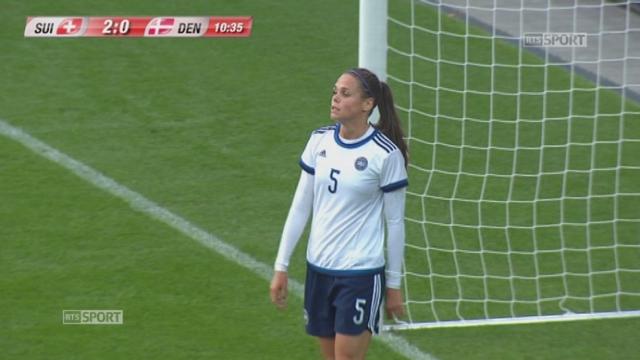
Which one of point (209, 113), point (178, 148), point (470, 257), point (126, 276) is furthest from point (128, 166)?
point (470, 257)

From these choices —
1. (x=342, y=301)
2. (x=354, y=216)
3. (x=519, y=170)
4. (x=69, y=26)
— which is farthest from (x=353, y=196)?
(x=69, y=26)

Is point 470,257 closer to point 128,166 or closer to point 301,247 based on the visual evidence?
point 301,247

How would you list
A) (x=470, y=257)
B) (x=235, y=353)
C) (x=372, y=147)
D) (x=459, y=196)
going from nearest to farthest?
(x=372, y=147)
(x=235, y=353)
(x=470, y=257)
(x=459, y=196)

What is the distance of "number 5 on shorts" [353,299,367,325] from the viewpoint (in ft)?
22.2

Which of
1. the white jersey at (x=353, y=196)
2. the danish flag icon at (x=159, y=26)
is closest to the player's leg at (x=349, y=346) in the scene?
the white jersey at (x=353, y=196)

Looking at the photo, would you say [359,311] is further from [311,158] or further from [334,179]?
[311,158]

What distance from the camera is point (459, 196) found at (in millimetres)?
10898

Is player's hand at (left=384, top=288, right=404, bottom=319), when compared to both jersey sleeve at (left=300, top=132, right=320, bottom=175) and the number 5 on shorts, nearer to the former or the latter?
the number 5 on shorts

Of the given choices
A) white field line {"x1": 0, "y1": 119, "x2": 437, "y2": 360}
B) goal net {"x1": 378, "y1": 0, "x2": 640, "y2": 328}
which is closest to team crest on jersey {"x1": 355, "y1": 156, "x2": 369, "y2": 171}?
white field line {"x1": 0, "y1": 119, "x2": 437, "y2": 360}

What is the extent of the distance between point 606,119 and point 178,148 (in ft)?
12.1

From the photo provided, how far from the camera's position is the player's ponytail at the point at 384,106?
683cm

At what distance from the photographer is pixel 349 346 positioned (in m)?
6.82

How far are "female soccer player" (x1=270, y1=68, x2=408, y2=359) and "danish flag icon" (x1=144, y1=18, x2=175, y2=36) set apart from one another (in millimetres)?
8263

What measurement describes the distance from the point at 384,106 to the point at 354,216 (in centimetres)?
57
